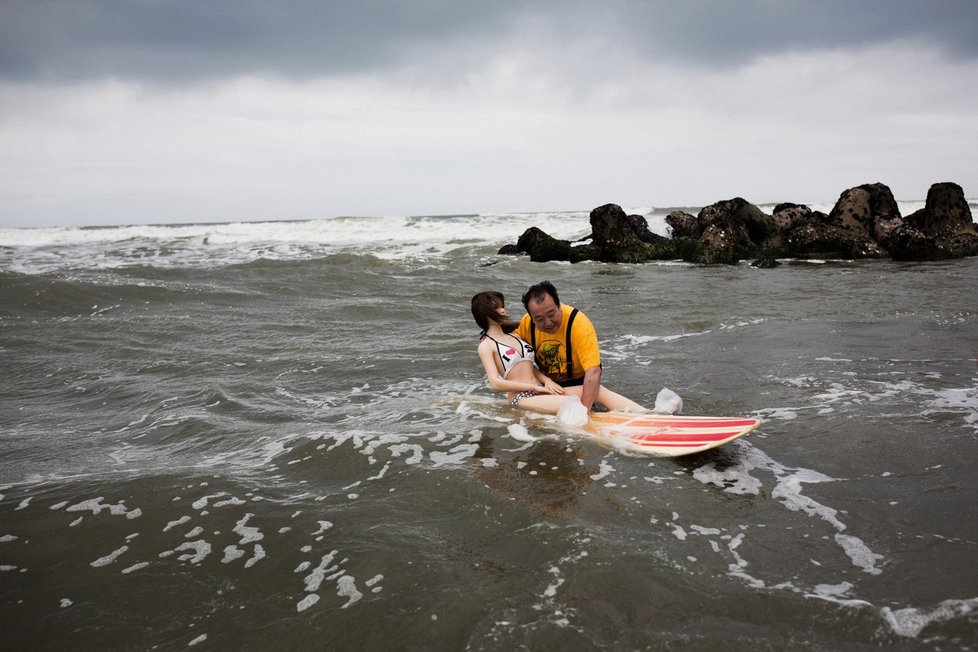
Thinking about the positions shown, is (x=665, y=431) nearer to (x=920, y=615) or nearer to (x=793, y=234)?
(x=920, y=615)

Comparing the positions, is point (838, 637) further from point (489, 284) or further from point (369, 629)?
point (489, 284)

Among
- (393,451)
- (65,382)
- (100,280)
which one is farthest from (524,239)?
(393,451)

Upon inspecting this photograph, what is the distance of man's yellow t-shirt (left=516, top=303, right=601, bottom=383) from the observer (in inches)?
247

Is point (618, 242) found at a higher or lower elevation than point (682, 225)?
lower

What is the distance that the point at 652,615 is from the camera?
9.98ft

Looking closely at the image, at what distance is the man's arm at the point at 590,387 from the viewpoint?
6.16 meters

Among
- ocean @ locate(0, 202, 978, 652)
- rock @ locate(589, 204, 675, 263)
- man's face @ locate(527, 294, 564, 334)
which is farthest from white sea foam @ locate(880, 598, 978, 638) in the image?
rock @ locate(589, 204, 675, 263)

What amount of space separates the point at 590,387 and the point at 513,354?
1.00 m

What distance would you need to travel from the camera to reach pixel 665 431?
5594 mm

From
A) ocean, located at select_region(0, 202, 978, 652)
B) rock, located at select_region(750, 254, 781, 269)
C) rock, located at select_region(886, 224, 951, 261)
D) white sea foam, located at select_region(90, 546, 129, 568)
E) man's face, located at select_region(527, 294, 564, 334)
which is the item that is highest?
rock, located at select_region(886, 224, 951, 261)

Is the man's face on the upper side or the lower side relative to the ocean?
upper

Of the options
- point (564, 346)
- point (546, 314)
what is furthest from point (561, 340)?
point (546, 314)

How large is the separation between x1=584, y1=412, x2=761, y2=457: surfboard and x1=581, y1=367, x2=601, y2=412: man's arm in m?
0.18

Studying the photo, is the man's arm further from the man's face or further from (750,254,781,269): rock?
(750,254,781,269): rock
